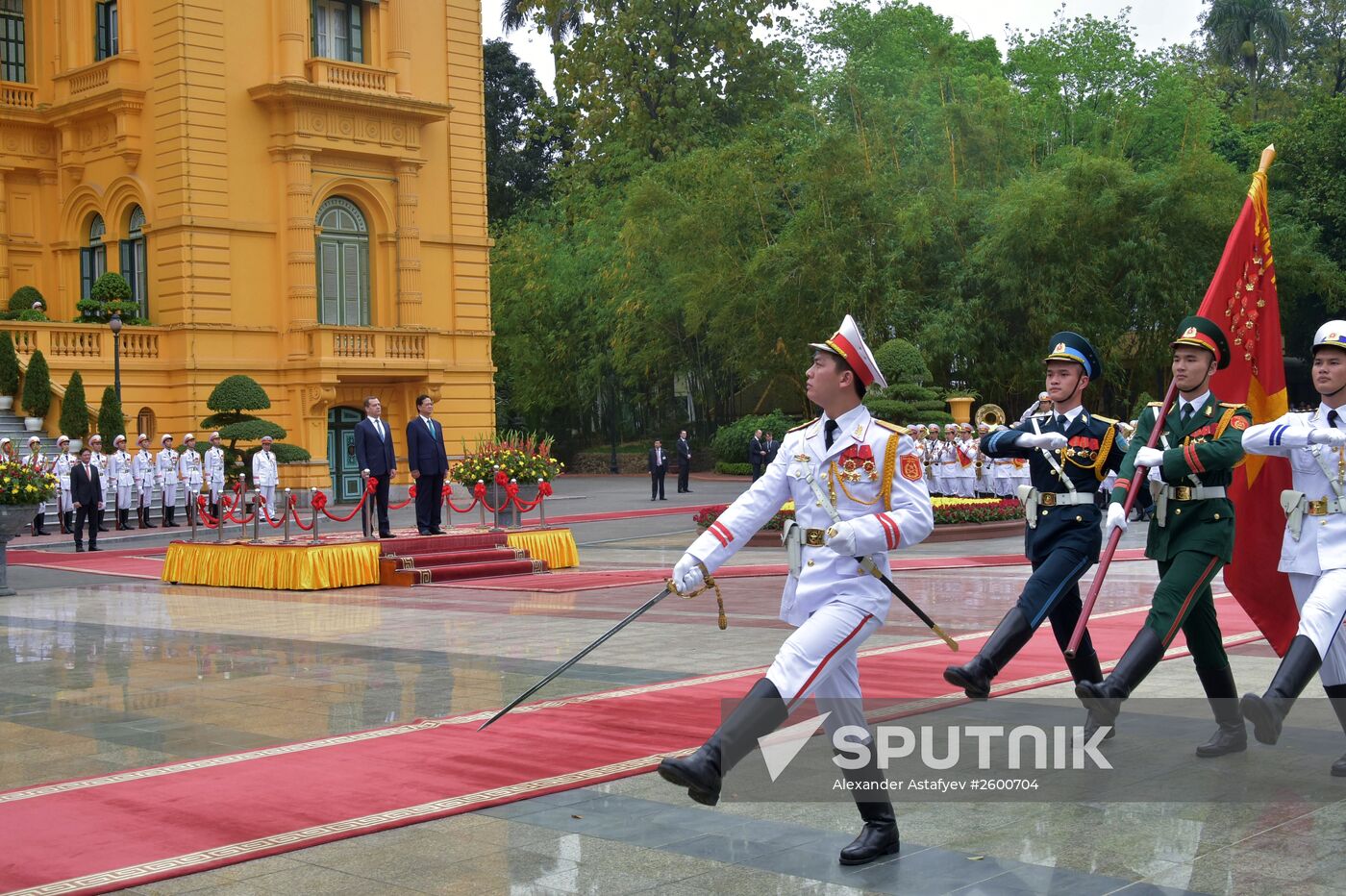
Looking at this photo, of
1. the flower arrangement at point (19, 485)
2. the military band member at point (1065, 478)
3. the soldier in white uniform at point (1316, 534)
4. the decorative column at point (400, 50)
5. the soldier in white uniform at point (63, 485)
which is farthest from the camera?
the decorative column at point (400, 50)

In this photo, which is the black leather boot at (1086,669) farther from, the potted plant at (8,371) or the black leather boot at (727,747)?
the potted plant at (8,371)

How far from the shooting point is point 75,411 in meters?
32.0

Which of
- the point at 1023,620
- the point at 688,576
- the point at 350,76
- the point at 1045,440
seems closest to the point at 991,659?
the point at 1023,620

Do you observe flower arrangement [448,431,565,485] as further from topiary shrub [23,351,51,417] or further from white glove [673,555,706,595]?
white glove [673,555,706,595]

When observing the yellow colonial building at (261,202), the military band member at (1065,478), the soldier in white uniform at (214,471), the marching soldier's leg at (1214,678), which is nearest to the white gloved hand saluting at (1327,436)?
the marching soldier's leg at (1214,678)

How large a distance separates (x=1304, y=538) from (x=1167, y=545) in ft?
2.03

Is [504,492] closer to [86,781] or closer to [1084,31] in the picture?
[86,781]

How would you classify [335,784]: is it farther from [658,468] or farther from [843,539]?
[658,468]

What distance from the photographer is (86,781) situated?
7266mm

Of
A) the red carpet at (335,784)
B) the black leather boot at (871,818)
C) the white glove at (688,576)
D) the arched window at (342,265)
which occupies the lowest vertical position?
the red carpet at (335,784)

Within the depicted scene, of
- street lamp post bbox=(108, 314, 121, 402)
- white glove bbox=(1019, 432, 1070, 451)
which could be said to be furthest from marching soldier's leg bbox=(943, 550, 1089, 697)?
street lamp post bbox=(108, 314, 121, 402)

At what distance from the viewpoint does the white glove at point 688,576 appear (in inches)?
214

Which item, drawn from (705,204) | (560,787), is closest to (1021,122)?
(705,204)

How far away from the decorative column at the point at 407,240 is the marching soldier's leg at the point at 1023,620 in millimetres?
31589
